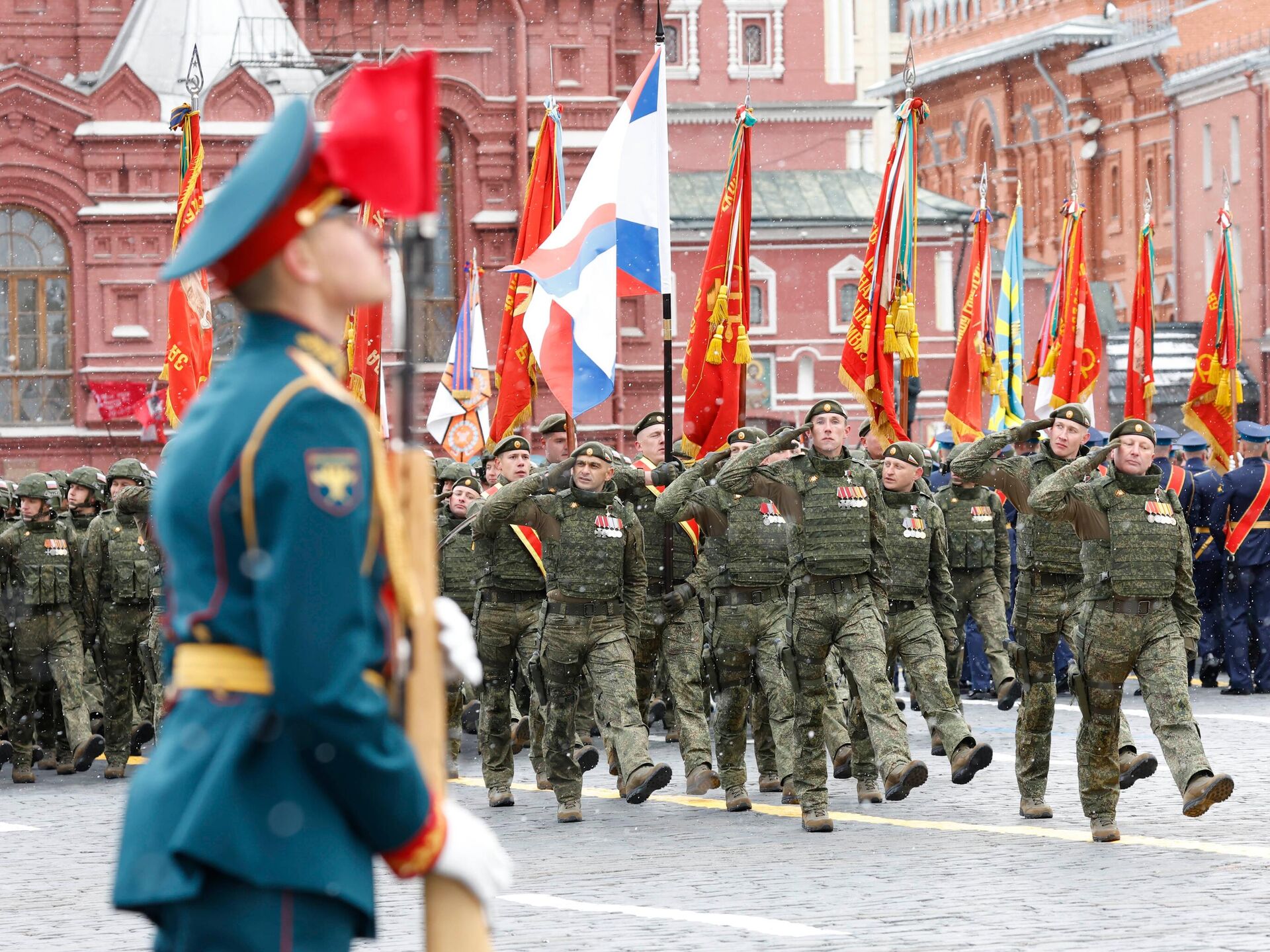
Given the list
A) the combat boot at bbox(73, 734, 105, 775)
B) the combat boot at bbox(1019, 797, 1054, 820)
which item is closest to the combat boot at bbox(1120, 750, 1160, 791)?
the combat boot at bbox(1019, 797, 1054, 820)

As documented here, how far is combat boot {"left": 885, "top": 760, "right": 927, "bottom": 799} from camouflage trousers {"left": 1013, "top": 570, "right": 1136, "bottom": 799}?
1.60 feet

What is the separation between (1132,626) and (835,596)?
1695 mm

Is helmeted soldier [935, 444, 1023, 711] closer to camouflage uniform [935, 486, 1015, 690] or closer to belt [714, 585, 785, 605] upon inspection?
camouflage uniform [935, 486, 1015, 690]

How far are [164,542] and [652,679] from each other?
1213 centimetres

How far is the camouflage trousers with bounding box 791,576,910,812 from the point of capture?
1199 cm

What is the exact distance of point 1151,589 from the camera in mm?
10945

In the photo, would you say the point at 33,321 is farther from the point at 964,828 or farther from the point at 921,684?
the point at 964,828

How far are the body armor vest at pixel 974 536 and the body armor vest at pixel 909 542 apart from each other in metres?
2.68

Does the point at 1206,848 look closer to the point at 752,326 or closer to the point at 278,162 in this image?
the point at 278,162

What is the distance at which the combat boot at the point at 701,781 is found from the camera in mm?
13422

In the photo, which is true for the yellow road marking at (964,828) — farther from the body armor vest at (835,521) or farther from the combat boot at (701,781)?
the body armor vest at (835,521)

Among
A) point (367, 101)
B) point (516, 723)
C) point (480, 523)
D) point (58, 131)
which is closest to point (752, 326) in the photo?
point (58, 131)

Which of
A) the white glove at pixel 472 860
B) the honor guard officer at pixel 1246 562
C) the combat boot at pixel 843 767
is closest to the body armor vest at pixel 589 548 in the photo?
the combat boot at pixel 843 767

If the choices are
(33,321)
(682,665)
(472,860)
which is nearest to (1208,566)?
(682,665)
